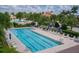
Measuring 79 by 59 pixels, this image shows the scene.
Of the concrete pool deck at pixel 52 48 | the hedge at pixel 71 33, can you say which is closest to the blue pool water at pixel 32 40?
the concrete pool deck at pixel 52 48

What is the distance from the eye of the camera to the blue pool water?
7.82 feet

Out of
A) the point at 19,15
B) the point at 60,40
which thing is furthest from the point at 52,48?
the point at 19,15

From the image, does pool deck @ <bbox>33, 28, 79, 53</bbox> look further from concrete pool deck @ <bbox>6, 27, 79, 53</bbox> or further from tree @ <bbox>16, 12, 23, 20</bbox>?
tree @ <bbox>16, 12, 23, 20</bbox>

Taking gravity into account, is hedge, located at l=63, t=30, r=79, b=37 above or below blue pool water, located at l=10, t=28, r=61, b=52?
above

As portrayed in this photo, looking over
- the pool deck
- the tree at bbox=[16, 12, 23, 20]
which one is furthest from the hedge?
the tree at bbox=[16, 12, 23, 20]

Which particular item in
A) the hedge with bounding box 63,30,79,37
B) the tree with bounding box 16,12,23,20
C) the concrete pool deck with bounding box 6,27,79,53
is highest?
the tree with bounding box 16,12,23,20

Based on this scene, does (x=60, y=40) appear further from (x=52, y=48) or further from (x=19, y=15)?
(x=19, y=15)

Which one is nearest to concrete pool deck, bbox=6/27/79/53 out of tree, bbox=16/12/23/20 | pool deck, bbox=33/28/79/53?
pool deck, bbox=33/28/79/53

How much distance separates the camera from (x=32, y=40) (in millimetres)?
2387
